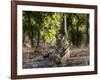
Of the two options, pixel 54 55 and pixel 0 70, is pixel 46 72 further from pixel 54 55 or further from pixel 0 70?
pixel 0 70

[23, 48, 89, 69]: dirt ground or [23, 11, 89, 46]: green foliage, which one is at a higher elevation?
[23, 11, 89, 46]: green foliage

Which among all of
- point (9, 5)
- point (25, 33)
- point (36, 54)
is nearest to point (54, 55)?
point (36, 54)

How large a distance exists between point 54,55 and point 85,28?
441mm

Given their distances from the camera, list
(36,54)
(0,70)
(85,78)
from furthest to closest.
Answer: (85,78) → (36,54) → (0,70)

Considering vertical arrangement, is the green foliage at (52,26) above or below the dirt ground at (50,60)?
above

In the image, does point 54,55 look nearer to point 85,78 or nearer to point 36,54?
point 36,54

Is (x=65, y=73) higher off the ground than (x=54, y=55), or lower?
lower

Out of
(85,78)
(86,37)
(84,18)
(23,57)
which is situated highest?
(84,18)

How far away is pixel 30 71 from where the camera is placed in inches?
81.0

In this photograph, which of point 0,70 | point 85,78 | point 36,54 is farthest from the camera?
point 85,78

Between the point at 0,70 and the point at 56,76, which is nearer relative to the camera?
the point at 0,70

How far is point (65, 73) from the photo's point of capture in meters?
2.18

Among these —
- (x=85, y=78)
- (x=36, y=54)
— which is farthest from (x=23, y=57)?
(x=85, y=78)

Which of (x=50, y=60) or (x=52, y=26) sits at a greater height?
(x=52, y=26)
